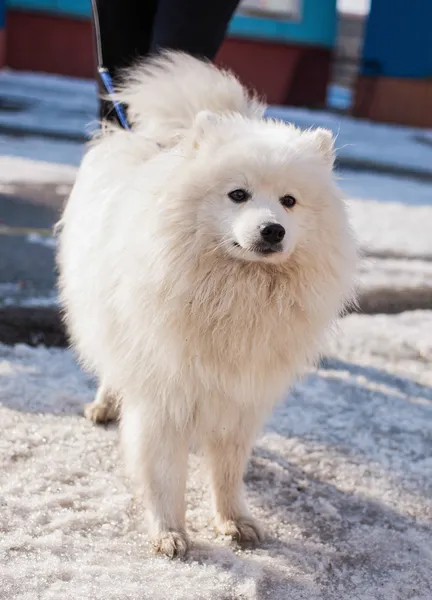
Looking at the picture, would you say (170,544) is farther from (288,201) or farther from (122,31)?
(122,31)

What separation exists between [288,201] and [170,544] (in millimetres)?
949

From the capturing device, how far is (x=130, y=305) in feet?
6.50

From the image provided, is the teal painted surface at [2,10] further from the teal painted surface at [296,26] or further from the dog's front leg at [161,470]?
the dog's front leg at [161,470]

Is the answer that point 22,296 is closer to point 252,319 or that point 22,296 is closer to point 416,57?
point 252,319

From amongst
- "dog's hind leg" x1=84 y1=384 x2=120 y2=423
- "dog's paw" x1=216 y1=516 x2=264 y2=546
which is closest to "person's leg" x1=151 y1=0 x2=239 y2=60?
"dog's hind leg" x1=84 y1=384 x2=120 y2=423

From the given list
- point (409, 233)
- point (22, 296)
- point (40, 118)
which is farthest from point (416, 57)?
point (22, 296)

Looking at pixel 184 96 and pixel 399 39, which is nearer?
pixel 184 96

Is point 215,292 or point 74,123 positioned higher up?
point 215,292

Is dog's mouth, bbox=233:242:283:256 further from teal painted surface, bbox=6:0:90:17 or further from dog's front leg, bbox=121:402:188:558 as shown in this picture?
teal painted surface, bbox=6:0:90:17

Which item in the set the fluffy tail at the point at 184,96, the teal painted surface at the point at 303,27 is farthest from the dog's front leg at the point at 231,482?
the teal painted surface at the point at 303,27

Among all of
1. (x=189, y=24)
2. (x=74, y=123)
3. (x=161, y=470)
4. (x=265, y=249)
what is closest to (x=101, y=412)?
(x=161, y=470)

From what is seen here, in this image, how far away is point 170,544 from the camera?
6.43 feet

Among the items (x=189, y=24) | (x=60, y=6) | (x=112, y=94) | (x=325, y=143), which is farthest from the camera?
(x=60, y=6)

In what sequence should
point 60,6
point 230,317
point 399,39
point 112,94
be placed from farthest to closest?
point 399,39 < point 60,6 < point 112,94 < point 230,317
